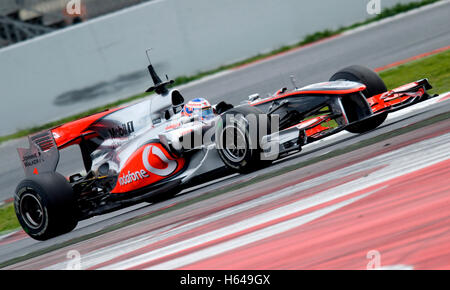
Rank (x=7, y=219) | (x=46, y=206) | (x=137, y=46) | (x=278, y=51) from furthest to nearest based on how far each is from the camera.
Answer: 1. (x=278, y=51)
2. (x=137, y=46)
3. (x=7, y=219)
4. (x=46, y=206)

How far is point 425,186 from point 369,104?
2.56m

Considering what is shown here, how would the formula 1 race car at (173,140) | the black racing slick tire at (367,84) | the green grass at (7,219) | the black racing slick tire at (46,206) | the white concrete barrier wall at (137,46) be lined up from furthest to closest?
the white concrete barrier wall at (137,46) < the green grass at (7,219) < the black racing slick tire at (367,84) < the black racing slick tire at (46,206) < the formula 1 race car at (173,140)

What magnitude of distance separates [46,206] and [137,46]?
24.0 feet

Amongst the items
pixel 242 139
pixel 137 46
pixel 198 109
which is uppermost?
pixel 137 46

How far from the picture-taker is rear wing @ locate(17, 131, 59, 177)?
23.7 feet

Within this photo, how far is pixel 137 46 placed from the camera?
13.4 m

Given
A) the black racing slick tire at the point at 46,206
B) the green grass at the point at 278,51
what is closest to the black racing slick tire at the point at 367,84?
the black racing slick tire at the point at 46,206

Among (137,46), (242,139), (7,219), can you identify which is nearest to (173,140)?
(242,139)

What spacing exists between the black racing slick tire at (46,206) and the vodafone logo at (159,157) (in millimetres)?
763

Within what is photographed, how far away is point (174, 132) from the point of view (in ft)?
21.9

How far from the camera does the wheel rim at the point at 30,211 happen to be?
6.79 m

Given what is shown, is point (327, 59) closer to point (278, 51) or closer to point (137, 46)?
point (278, 51)

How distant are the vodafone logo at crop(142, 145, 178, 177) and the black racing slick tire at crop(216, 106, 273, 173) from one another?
63 centimetres

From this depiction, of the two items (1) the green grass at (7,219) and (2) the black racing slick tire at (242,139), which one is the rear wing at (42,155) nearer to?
(1) the green grass at (7,219)
